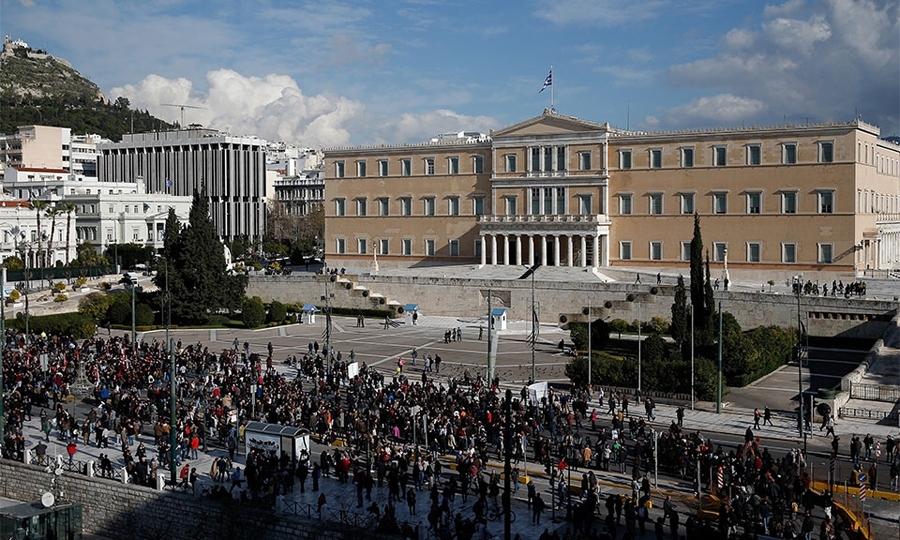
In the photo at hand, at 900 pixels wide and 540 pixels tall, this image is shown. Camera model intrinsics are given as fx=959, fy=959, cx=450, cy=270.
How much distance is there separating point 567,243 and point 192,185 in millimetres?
82435

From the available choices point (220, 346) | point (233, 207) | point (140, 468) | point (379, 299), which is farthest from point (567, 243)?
point (233, 207)

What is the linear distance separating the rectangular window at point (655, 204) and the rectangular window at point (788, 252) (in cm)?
875

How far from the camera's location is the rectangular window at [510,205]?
71.2 meters

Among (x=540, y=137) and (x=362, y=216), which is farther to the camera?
(x=362, y=216)

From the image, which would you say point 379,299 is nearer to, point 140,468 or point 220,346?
point 220,346

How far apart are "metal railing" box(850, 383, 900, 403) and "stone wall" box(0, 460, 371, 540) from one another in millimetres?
22625

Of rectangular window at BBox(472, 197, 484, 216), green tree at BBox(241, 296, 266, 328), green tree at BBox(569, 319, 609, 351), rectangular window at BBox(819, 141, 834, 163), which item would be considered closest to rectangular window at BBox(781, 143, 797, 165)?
rectangular window at BBox(819, 141, 834, 163)

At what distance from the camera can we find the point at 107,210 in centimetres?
9419

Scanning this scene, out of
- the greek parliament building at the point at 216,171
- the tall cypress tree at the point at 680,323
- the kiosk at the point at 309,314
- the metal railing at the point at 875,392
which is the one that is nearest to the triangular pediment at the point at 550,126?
the kiosk at the point at 309,314

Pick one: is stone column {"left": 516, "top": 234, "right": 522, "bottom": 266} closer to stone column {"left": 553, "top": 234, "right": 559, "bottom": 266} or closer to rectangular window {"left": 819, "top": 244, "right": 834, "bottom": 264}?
stone column {"left": 553, "top": 234, "right": 559, "bottom": 266}

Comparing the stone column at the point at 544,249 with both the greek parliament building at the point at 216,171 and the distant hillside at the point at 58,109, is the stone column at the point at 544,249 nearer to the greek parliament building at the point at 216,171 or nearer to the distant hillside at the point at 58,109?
the greek parliament building at the point at 216,171

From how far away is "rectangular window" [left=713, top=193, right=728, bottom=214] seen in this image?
63.7 metres

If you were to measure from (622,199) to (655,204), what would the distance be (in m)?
2.48

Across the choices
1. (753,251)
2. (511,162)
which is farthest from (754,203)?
(511,162)
